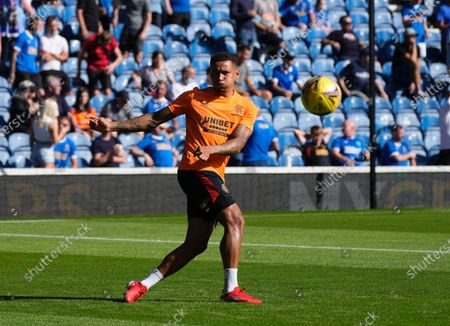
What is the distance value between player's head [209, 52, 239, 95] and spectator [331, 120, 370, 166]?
49.8 feet

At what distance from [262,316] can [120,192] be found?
46.8 ft

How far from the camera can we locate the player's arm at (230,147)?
9305 millimetres

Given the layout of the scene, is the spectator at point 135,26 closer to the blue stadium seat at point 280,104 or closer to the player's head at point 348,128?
the blue stadium seat at point 280,104

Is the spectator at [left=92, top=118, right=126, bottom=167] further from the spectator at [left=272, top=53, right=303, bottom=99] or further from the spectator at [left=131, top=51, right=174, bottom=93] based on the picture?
the spectator at [left=272, top=53, right=303, bottom=99]

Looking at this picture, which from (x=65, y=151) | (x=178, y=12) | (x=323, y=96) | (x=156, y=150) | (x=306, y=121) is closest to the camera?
(x=323, y=96)

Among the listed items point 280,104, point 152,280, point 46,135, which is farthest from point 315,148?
point 152,280

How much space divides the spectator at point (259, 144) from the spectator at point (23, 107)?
443 centimetres

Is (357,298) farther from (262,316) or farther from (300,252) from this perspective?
(300,252)

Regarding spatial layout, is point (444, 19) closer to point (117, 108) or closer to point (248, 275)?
point (117, 108)

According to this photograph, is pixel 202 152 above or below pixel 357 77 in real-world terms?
above

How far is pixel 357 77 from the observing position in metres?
28.4

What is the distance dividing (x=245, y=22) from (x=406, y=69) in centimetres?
430

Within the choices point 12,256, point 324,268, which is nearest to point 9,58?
point 12,256

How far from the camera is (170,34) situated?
27.8 meters
